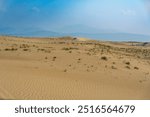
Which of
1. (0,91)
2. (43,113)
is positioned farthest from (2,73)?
(43,113)

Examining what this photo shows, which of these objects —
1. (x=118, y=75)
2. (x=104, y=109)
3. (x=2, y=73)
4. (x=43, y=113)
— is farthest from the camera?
(x=118, y=75)

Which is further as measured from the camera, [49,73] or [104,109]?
[49,73]

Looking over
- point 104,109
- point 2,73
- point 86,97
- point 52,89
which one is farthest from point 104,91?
point 2,73

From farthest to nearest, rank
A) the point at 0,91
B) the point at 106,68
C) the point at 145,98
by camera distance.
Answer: the point at 106,68
the point at 145,98
the point at 0,91

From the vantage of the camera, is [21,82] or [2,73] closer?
[21,82]

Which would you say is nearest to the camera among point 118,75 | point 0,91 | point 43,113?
point 43,113

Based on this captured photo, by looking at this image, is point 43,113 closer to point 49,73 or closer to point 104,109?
point 104,109

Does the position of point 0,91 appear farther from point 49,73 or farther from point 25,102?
point 49,73

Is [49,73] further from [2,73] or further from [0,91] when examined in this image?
[0,91]

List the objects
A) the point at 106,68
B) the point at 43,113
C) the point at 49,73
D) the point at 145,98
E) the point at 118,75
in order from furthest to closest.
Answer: the point at 106,68
the point at 118,75
the point at 49,73
the point at 145,98
the point at 43,113

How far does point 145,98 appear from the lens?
41.4ft

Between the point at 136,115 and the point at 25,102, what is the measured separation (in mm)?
4036

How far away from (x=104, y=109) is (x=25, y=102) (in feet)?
9.58

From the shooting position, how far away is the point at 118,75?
1692cm
